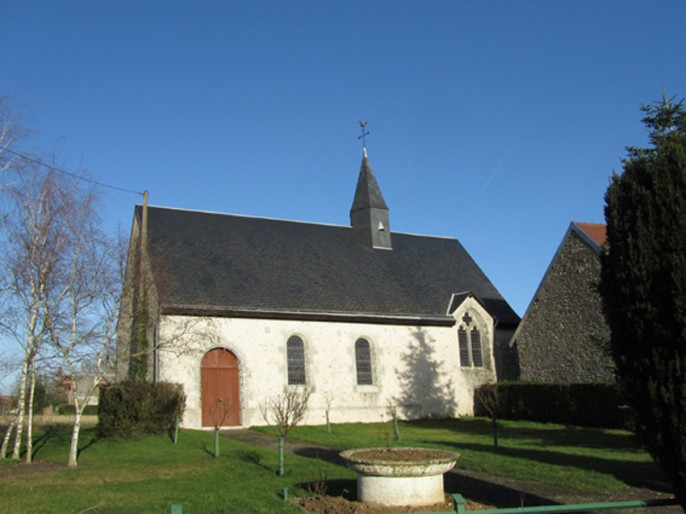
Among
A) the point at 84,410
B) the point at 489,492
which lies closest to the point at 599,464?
the point at 489,492

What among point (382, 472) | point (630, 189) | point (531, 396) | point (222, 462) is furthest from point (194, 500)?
point (531, 396)

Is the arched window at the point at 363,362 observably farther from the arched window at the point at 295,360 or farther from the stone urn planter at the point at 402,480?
the stone urn planter at the point at 402,480

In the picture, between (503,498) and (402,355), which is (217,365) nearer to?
(402,355)

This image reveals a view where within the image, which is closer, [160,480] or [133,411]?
[160,480]

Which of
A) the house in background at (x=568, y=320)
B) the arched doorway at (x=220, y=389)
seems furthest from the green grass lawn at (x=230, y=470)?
the house in background at (x=568, y=320)

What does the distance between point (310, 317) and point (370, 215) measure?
7742mm

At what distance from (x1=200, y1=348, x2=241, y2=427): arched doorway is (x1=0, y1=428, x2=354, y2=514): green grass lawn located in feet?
14.1

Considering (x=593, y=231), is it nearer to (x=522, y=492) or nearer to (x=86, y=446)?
(x=522, y=492)

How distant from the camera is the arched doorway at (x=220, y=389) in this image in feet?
66.9

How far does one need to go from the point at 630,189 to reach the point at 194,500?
7.22 metres

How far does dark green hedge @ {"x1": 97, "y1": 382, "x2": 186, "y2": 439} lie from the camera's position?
1689 cm

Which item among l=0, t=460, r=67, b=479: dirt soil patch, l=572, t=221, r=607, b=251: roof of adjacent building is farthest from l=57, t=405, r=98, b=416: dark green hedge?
l=572, t=221, r=607, b=251: roof of adjacent building

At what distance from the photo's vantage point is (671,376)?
6.82m

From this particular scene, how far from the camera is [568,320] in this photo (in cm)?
2230
